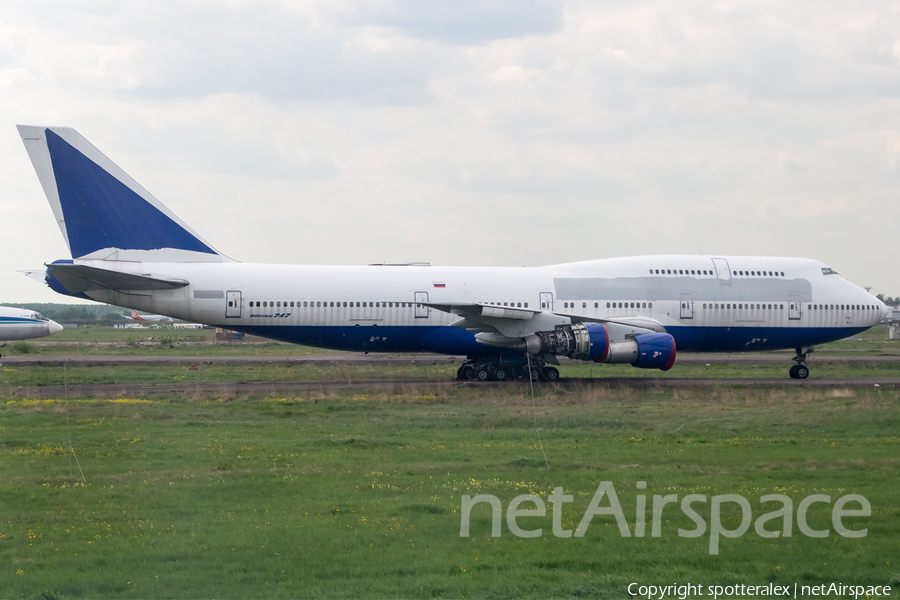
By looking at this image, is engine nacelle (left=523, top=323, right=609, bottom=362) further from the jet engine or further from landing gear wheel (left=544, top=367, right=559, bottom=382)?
landing gear wheel (left=544, top=367, right=559, bottom=382)

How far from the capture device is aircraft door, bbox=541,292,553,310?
28.8 meters

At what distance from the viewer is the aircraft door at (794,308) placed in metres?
30.4

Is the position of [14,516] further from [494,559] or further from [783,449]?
[783,449]

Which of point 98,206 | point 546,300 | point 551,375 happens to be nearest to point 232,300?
point 98,206

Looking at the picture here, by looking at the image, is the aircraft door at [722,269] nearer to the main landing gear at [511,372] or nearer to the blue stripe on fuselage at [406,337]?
the blue stripe on fuselage at [406,337]

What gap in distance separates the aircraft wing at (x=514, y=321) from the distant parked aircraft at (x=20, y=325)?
35.5m

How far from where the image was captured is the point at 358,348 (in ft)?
93.8

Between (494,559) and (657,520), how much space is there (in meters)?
2.41

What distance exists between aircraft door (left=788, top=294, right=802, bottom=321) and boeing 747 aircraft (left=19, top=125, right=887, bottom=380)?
1.4 inches

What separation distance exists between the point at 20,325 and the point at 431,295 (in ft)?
115

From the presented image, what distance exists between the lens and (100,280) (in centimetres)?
2577

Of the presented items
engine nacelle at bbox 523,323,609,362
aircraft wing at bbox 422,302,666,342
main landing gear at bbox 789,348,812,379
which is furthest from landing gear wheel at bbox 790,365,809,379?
engine nacelle at bbox 523,323,609,362

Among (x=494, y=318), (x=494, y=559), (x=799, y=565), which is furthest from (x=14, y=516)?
(x=494, y=318)

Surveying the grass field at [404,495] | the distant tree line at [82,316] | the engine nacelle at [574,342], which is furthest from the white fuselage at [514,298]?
the distant tree line at [82,316]
